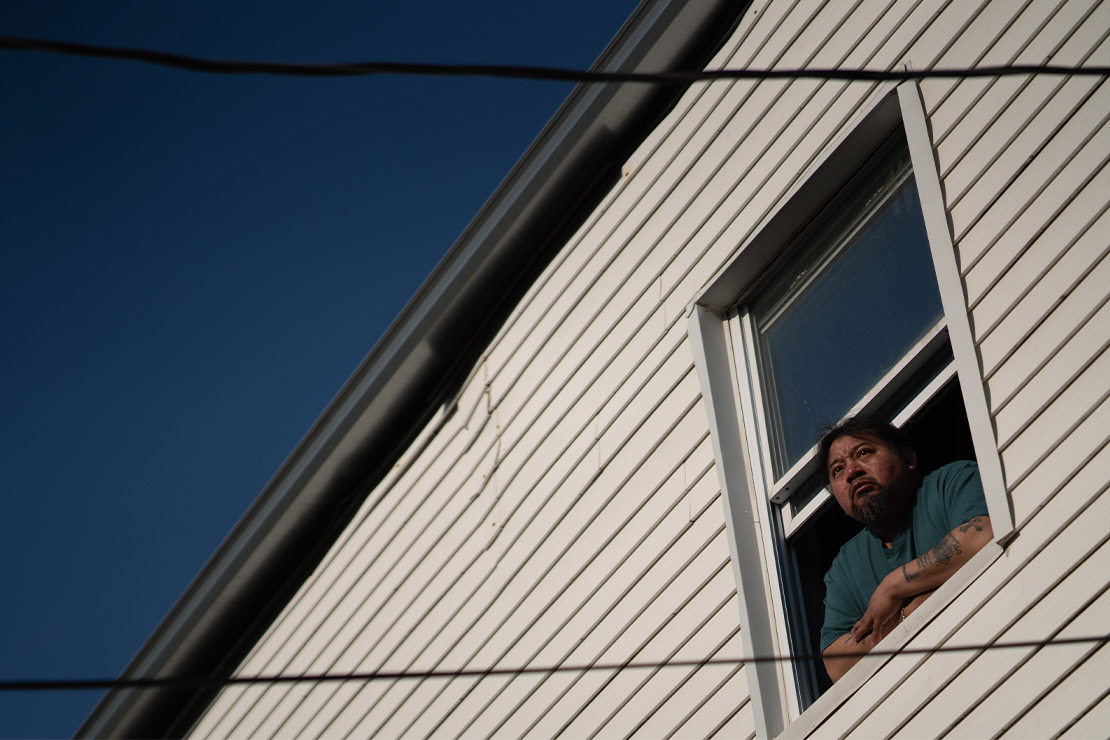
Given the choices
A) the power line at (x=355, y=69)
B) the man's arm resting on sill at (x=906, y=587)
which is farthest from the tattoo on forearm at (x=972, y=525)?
Result: the power line at (x=355, y=69)

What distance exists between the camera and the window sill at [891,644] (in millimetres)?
4020

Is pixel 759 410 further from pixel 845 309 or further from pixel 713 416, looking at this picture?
pixel 845 309

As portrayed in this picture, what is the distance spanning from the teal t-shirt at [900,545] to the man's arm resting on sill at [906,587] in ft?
0.32

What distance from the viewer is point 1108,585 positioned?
3621 mm

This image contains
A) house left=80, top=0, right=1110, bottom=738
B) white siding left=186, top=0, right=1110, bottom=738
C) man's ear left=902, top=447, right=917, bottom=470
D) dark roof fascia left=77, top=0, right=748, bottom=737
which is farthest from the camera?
dark roof fascia left=77, top=0, right=748, bottom=737

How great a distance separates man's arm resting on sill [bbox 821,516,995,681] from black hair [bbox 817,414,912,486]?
1.60ft

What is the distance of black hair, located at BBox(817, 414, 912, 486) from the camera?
186 inches

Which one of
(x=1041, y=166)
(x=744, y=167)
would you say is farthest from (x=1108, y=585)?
(x=744, y=167)

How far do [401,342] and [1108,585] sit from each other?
4511mm

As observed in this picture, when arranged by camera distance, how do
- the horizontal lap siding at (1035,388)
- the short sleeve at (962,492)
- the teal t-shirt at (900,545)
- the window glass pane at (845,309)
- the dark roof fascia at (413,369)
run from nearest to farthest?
1. the horizontal lap siding at (1035,388)
2. the short sleeve at (962,492)
3. the teal t-shirt at (900,545)
4. the window glass pane at (845,309)
5. the dark roof fascia at (413,369)

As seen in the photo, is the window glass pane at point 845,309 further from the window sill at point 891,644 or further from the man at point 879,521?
the window sill at point 891,644

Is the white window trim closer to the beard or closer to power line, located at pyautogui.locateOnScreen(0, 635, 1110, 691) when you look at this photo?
power line, located at pyautogui.locateOnScreen(0, 635, 1110, 691)

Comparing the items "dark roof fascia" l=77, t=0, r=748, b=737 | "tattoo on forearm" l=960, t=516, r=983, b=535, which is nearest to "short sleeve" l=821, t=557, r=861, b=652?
"tattoo on forearm" l=960, t=516, r=983, b=535

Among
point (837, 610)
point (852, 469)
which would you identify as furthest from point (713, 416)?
point (837, 610)
